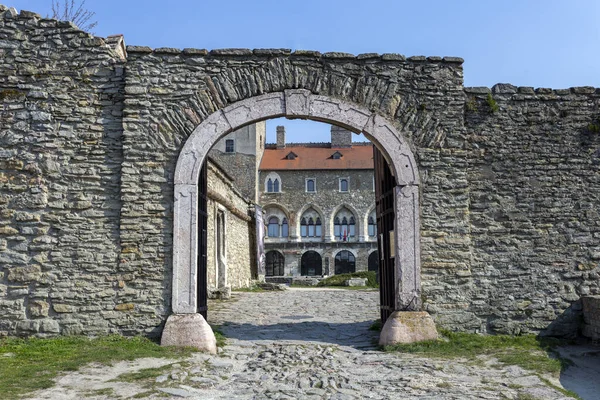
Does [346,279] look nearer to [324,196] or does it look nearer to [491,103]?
[491,103]

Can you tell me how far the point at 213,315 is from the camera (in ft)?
37.0

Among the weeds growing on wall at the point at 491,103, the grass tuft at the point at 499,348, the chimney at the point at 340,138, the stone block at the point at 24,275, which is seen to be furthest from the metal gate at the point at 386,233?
the chimney at the point at 340,138

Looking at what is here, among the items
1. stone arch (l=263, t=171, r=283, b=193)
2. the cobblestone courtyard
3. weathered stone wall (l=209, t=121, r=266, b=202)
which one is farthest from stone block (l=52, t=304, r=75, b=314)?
stone arch (l=263, t=171, r=283, b=193)

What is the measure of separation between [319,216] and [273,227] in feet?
12.0

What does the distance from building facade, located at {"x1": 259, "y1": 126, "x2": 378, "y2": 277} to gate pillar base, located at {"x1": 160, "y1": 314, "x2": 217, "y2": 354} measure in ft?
121

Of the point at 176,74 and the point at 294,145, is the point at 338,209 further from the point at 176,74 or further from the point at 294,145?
the point at 176,74

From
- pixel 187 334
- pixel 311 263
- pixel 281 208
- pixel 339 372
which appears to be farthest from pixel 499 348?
pixel 281 208

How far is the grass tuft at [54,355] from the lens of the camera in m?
5.52

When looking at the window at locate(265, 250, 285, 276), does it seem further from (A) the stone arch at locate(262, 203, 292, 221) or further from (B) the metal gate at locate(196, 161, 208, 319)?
(B) the metal gate at locate(196, 161, 208, 319)

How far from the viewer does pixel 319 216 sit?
148 feet

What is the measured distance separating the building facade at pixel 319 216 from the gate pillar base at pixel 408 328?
36394 mm

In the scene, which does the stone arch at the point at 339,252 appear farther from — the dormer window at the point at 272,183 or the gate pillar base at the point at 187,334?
the gate pillar base at the point at 187,334

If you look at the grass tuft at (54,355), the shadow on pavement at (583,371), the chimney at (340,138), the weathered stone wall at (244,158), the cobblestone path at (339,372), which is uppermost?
the chimney at (340,138)

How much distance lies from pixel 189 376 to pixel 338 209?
129 ft
